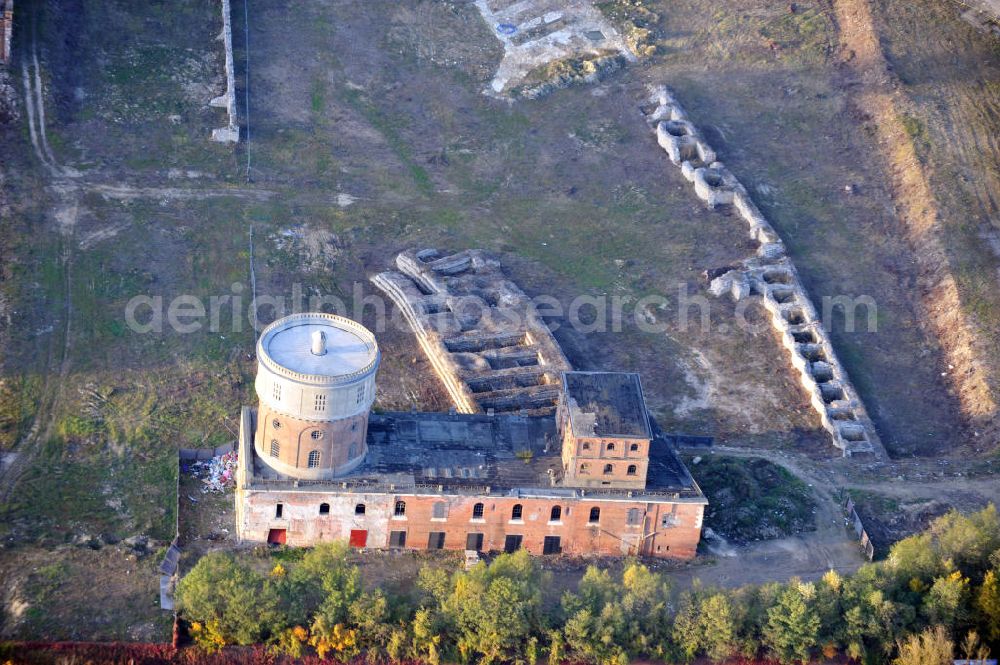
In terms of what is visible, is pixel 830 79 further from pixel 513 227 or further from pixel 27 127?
Result: pixel 27 127

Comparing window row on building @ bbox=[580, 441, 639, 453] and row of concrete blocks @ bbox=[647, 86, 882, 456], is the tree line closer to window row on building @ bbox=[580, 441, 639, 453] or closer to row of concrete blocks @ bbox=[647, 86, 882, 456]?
window row on building @ bbox=[580, 441, 639, 453]

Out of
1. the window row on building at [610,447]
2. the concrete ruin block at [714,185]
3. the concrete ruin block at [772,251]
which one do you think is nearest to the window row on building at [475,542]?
the window row on building at [610,447]

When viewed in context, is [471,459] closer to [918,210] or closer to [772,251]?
[772,251]

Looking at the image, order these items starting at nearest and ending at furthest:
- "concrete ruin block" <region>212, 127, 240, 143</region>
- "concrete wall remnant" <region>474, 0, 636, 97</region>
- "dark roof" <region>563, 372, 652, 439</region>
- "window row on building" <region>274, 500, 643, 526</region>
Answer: "window row on building" <region>274, 500, 643, 526</region> → "dark roof" <region>563, 372, 652, 439</region> → "concrete ruin block" <region>212, 127, 240, 143</region> → "concrete wall remnant" <region>474, 0, 636, 97</region>

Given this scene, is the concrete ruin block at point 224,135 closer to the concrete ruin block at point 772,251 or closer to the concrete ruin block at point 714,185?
the concrete ruin block at point 714,185

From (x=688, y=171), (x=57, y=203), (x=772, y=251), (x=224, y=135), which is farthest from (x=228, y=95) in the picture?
(x=772, y=251)

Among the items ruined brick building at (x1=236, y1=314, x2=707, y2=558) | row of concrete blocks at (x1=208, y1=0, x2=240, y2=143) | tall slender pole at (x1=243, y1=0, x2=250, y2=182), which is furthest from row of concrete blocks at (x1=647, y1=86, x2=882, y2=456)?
row of concrete blocks at (x1=208, y1=0, x2=240, y2=143)

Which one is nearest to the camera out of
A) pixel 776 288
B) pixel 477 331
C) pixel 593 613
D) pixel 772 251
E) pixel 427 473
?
pixel 593 613
